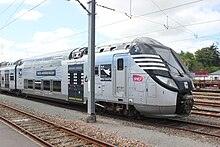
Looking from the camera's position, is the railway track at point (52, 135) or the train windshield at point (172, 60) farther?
the train windshield at point (172, 60)

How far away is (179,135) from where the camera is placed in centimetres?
962

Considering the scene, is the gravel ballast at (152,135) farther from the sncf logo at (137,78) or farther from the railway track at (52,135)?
the sncf logo at (137,78)

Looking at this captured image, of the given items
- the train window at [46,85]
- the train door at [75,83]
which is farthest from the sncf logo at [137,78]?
the train window at [46,85]

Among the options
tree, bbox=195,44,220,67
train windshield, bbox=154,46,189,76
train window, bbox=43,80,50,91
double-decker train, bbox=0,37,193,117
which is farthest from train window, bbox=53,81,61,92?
tree, bbox=195,44,220,67

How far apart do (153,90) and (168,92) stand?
572 mm

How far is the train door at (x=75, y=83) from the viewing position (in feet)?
48.9

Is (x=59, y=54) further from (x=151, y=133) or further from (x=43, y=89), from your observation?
(x=151, y=133)

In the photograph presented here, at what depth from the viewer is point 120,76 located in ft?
39.7

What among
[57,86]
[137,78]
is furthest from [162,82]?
[57,86]

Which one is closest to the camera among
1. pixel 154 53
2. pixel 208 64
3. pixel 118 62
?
pixel 154 53

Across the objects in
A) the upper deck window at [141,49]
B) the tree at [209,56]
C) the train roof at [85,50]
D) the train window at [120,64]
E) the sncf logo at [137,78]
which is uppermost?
the tree at [209,56]

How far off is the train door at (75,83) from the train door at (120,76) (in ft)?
9.78

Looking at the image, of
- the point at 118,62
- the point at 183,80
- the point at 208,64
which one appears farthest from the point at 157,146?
the point at 208,64

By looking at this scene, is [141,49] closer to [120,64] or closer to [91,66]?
[120,64]
